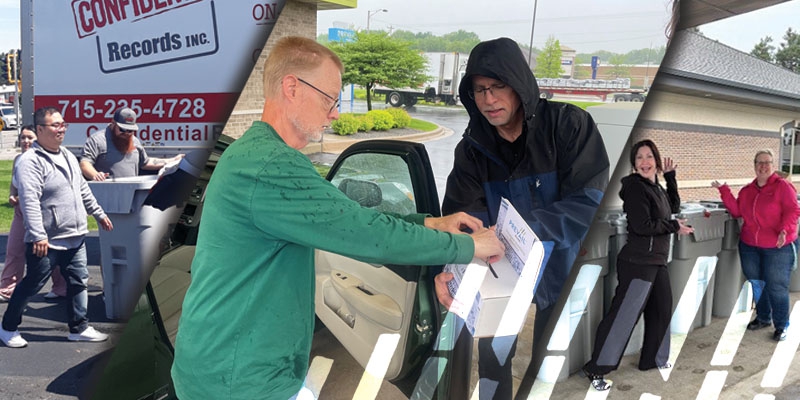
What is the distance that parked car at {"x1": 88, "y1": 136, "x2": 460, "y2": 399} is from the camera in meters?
1.45

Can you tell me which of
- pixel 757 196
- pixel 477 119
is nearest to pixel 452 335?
pixel 477 119

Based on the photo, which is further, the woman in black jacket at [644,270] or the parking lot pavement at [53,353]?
the parking lot pavement at [53,353]

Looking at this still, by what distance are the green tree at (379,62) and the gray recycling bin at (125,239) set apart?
742 mm

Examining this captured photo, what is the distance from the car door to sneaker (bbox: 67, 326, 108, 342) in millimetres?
744

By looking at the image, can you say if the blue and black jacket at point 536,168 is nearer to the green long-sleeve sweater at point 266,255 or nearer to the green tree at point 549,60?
the green tree at point 549,60

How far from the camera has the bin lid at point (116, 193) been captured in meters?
1.71

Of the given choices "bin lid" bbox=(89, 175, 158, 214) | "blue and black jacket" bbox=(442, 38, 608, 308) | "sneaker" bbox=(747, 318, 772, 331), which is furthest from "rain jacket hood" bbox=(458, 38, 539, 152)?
"sneaker" bbox=(747, 318, 772, 331)

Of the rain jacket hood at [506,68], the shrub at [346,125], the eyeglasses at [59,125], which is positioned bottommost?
the eyeglasses at [59,125]

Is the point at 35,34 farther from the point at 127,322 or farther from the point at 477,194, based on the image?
the point at 477,194

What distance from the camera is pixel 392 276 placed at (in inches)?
60.5

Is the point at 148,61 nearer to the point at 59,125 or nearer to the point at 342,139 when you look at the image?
the point at 59,125

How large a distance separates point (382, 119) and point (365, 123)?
5cm

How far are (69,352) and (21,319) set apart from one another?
6.8 inches

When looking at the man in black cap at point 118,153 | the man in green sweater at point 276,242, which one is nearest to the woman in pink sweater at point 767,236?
the man in green sweater at point 276,242
